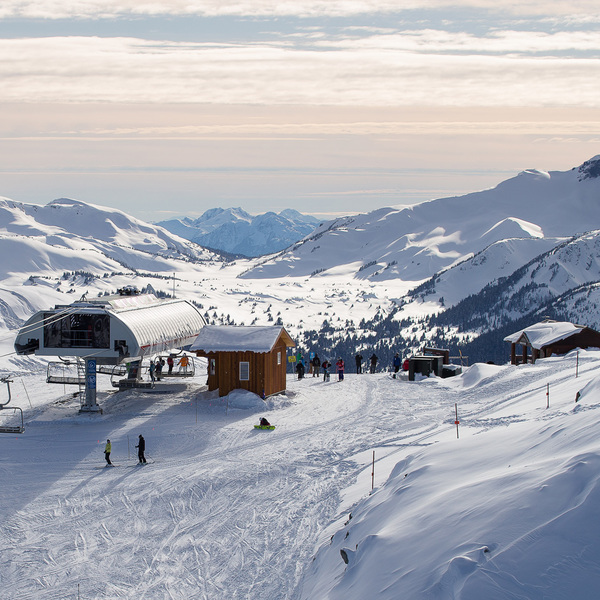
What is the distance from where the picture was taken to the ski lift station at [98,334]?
→ 31.1m

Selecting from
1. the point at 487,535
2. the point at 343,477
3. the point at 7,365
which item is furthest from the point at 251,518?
the point at 7,365

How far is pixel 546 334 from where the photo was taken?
4281 centimetres

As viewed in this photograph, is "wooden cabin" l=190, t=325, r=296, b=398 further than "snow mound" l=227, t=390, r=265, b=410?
Yes

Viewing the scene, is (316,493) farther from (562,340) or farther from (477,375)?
(562,340)

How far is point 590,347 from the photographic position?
138 ft

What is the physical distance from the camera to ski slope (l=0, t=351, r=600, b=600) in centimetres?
1109

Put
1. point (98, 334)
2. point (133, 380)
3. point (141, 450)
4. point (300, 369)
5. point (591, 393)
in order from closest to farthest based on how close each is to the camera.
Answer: point (591, 393)
point (141, 450)
point (98, 334)
point (133, 380)
point (300, 369)

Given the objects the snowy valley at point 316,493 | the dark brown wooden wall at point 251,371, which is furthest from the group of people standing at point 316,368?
the dark brown wooden wall at point 251,371

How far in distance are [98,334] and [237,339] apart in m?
6.49

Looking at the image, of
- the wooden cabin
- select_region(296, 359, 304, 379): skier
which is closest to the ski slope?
the wooden cabin

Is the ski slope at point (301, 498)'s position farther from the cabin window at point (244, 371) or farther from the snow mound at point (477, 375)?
the snow mound at point (477, 375)

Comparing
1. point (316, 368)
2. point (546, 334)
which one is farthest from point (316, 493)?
point (546, 334)

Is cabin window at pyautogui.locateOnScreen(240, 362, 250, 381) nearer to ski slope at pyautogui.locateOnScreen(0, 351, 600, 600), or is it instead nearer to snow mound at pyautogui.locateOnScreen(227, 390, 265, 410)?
snow mound at pyautogui.locateOnScreen(227, 390, 265, 410)

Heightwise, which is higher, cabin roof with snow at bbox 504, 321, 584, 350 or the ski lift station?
the ski lift station
